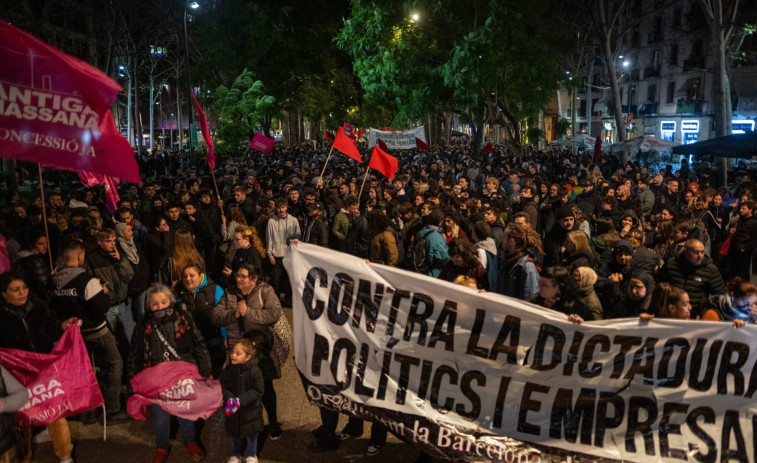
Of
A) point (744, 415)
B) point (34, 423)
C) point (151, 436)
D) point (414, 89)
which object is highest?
point (414, 89)

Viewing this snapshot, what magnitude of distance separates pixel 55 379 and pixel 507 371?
3214 mm

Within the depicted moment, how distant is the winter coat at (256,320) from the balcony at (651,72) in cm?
5432

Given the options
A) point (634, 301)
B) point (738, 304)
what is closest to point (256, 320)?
point (634, 301)

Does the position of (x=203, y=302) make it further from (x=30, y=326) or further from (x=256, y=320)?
(x=30, y=326)

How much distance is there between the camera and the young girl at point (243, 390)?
14.8ft

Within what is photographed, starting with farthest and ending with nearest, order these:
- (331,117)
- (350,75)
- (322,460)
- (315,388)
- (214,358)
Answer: (331,117) < (350,75) < (214,358) < (322,460) < (315,388)

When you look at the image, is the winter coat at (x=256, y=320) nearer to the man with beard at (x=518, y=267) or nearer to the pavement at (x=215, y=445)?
the pavement at (x=215, y=445)

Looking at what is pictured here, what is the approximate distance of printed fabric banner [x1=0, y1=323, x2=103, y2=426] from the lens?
14.4 ft

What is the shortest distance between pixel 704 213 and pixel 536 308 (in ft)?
21.0

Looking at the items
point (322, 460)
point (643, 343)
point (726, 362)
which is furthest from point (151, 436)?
point (726, 362)

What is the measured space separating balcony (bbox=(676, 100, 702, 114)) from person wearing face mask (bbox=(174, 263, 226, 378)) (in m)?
47.7

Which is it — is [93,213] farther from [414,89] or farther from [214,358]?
[414,89]

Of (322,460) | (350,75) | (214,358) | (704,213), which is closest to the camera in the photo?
(322,460)

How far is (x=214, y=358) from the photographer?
5828mm
